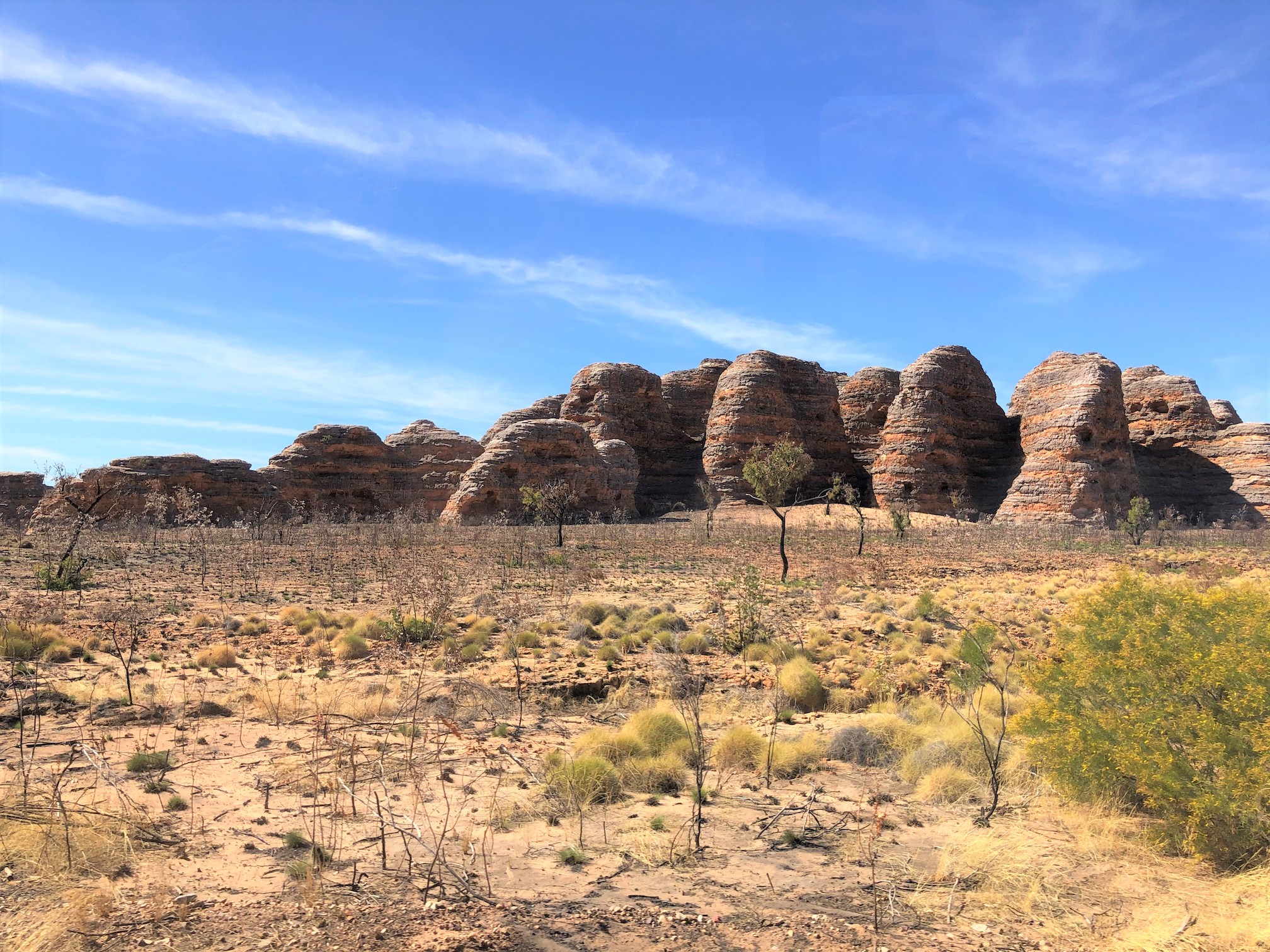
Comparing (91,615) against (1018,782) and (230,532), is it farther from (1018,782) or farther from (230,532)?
(230,532)

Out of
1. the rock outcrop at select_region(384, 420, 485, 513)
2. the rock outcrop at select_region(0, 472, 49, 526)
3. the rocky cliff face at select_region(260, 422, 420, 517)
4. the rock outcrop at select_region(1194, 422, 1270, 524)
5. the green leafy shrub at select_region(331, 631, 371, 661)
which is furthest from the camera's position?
the rock outcrop at select_region(384, 420, 485, 513)

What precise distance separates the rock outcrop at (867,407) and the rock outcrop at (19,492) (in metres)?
54.9

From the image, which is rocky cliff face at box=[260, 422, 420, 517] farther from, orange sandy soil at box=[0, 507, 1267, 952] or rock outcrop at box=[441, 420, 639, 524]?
orange sandy soil at box=[0, 507, 1267, 952]

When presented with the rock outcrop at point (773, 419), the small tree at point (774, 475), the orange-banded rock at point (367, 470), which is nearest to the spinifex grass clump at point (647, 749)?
the small tree at point (774, 475)

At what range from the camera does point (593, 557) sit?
25.3m

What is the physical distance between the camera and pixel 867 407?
60.7m

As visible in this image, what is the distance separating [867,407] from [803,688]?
180 feet

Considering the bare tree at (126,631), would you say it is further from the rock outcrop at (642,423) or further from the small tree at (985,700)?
the rock outcrop at (642,423)

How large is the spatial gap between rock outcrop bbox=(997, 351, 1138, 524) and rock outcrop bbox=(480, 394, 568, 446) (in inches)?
1293

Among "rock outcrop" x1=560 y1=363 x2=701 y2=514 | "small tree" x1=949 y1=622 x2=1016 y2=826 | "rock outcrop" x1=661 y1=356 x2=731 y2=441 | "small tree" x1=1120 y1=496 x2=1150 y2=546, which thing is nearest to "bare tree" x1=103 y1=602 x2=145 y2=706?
"small tree" x1=949 y1=622 x2=1016 y2=826

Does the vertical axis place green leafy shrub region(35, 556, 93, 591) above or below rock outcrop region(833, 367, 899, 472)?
below

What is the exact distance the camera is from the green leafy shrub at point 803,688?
29.7ft

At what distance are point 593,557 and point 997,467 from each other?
126 ft

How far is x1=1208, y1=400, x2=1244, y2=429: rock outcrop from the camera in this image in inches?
2133
